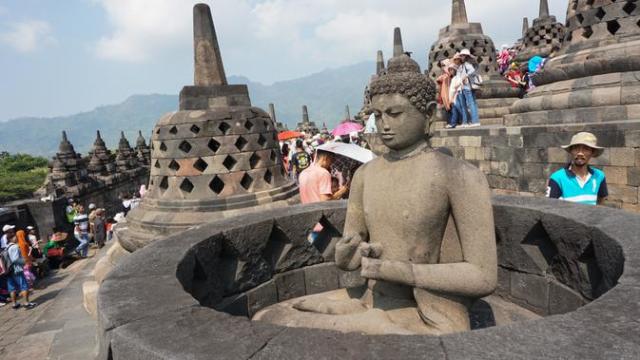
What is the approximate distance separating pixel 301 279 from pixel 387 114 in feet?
6.21

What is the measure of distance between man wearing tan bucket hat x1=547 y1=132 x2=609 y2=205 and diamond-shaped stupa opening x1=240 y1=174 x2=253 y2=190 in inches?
141

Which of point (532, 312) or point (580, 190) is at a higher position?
point (580, 190)

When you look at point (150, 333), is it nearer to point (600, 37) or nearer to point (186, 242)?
point (186, 242)

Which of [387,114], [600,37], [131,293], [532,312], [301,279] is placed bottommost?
[532,312]

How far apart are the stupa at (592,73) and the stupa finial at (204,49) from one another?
5323 millimetres

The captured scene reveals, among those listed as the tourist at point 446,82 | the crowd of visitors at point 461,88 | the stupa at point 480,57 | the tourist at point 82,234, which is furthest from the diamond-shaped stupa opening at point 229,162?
the stupa at point 480,57

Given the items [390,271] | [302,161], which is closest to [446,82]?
[302,161]

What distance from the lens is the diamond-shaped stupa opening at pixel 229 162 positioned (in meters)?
5.28

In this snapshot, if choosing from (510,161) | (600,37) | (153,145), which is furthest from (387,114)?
(600,37)

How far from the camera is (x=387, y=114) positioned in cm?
219

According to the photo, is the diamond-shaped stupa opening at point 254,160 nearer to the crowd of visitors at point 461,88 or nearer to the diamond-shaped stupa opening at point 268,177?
the diamond-shaped stupa opening at point 268,177

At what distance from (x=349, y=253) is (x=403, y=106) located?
34.8 inches

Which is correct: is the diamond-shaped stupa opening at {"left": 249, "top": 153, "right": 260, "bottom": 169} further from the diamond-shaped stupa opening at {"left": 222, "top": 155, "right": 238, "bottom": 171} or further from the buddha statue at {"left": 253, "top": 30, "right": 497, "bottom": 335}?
the buddha statue at {"left": 253, "top": 30, "right": 497, "bottom": 335}

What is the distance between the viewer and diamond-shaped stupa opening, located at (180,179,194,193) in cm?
526
